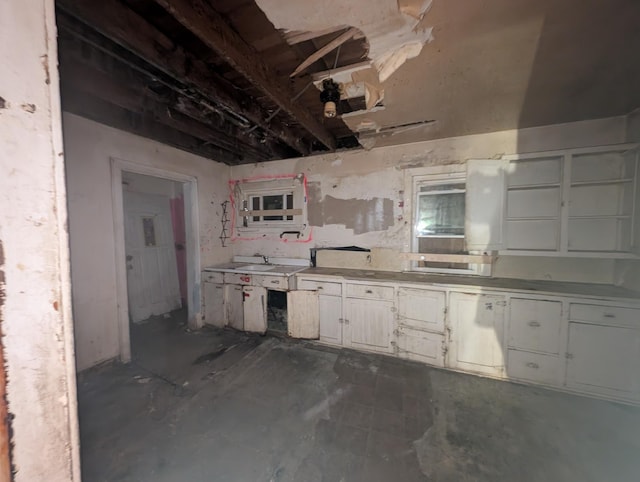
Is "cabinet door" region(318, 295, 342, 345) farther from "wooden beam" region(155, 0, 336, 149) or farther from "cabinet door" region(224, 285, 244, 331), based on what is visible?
"wooden beam" region(155, 0, 336, 149)

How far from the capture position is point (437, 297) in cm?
249

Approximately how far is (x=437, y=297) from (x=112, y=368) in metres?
3.38

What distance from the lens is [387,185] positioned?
3117mm

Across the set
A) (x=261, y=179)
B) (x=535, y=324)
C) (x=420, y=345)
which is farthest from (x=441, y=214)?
(x=261, y=179)

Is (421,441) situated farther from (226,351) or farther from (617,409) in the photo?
(226,351)

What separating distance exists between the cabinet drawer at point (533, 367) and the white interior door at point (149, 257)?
465cm

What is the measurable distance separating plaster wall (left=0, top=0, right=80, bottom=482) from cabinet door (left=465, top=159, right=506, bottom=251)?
10.0 ft

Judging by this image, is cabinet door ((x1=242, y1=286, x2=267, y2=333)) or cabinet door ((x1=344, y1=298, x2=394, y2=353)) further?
cabinet door ((x1=242, y1=286, x2=267, y2=333))

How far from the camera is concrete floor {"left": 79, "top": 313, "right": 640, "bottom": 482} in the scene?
149 centimetres

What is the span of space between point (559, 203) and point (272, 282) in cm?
323

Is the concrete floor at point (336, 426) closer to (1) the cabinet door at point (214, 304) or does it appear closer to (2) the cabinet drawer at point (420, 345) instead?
(2) the cabinet drawer at point (420, 345)

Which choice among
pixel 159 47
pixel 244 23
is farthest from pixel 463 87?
pixel 159 47

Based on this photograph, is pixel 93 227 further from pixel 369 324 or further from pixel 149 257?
pixel 369 324

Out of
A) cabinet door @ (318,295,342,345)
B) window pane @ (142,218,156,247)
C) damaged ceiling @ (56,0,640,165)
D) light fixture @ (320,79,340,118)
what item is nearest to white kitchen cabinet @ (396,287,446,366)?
cabinet door @ (318,295,342,345)
